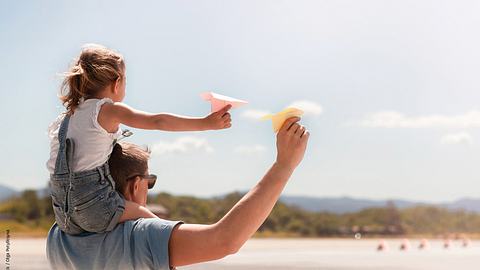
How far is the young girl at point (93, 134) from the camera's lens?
6.64 ft

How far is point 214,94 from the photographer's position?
1897 millimetres

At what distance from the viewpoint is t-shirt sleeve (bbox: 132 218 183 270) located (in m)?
1.83

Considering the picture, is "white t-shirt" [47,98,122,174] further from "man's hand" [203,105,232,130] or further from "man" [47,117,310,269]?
"man's hand" [203,105,232,130]

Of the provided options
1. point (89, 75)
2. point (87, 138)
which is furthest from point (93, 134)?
point (89, 75)

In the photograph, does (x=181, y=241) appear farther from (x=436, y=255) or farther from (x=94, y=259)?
(x=436, y=255)

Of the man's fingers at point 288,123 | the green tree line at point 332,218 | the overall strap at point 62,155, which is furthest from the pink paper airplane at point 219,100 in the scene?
the green tree line at point 332,218

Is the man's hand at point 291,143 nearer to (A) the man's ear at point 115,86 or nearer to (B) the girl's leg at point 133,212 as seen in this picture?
(B) the girl's leg at point 133,212

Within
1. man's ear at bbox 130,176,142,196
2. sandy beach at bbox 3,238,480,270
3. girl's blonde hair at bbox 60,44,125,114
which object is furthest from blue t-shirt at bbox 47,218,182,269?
sandy beach at bbox 3,238,480,270

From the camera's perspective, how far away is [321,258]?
11844 mm

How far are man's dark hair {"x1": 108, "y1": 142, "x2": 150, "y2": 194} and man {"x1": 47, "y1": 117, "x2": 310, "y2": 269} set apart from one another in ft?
0.65

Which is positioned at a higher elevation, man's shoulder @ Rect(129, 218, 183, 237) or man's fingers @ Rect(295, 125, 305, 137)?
man's fingers @ Rect(295, 125, 305, 137)

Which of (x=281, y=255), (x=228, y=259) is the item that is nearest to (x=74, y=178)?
(x=228, y=259)

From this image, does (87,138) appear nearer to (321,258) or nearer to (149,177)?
(149,177)

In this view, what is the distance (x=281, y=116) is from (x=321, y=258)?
10328 millimetres
